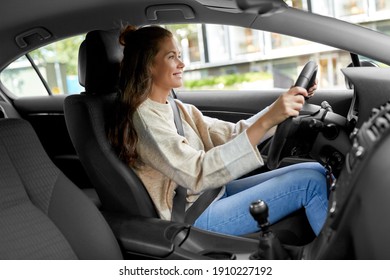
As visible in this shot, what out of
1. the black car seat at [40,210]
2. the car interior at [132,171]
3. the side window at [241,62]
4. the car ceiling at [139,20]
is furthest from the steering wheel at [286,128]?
the side window at [241,62]

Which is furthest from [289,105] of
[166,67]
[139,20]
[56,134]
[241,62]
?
[241,62]

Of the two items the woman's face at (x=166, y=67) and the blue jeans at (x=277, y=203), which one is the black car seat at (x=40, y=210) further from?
the woman's face at (x=166, y=67)

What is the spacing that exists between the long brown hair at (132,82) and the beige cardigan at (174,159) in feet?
0.09

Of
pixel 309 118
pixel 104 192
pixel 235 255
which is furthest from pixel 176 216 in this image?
pixel 309 118

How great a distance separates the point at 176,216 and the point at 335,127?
567 millimetres

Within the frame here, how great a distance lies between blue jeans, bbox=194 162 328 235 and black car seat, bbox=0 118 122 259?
0.34 metres

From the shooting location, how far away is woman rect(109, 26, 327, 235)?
166 cm

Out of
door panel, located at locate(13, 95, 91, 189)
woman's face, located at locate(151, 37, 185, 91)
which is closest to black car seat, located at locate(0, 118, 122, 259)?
woman's face, located at locate(151, 37, 185, 91)

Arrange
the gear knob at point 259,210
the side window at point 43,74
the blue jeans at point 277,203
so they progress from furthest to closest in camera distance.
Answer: the side window at point 43,74, the blue jeans at point 277,203, the gear knob at point 259,210

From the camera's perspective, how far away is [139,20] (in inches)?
89.6

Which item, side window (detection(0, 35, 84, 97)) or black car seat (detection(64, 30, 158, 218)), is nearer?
black car seat (detection(64, 30, 158, 218))

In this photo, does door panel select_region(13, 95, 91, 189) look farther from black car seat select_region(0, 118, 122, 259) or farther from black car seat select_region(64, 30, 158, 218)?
black car seat select_region(0, 118, 122, 259)

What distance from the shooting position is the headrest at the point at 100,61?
1.91m
